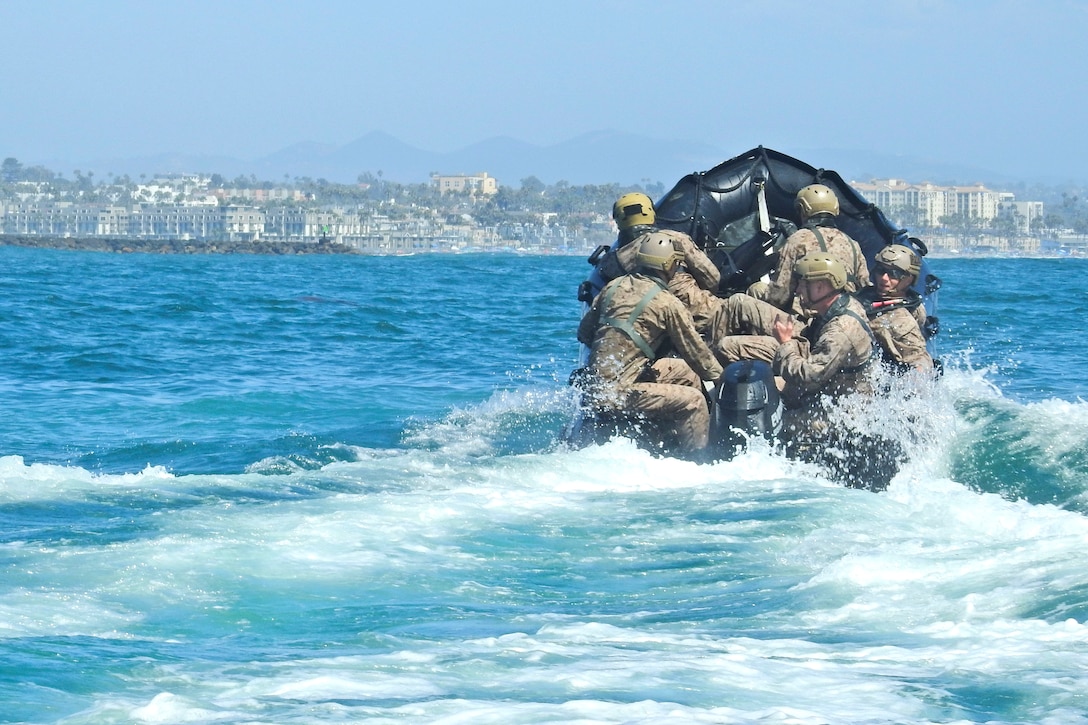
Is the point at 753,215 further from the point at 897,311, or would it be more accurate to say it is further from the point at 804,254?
the point at 897,311

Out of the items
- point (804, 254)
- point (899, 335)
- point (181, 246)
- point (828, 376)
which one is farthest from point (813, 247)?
point (181, 246)

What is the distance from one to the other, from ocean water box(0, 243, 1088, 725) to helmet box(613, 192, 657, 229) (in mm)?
1529

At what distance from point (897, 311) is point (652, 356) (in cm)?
164

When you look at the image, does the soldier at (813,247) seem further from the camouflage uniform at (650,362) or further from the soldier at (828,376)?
the camouflage uniform at (650,362)

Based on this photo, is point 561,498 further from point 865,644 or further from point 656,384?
point 865,644

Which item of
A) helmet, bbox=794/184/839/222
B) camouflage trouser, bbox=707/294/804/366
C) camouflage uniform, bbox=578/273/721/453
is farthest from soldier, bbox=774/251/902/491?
helmet, bbox=794/184/839/222

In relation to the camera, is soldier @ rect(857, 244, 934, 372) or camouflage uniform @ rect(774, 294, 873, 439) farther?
soldier @ rect(857, 244, 934, 372)

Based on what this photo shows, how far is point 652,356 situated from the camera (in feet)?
29.1

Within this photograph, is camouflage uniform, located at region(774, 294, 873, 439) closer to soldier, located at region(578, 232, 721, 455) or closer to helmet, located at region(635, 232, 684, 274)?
soldier, located at region(578, 232, 721, 455)

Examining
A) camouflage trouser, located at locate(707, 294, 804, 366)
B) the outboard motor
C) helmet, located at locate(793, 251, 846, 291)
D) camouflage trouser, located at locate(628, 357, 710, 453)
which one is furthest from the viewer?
camouflage trouser, located at locate(707, 294, 804, 366)

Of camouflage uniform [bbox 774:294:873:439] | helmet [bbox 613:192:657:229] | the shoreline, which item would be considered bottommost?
the shoreline

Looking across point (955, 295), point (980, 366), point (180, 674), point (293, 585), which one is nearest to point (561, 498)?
point (293, 585)

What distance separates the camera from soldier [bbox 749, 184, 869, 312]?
31.0ft

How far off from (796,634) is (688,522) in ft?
6.94
